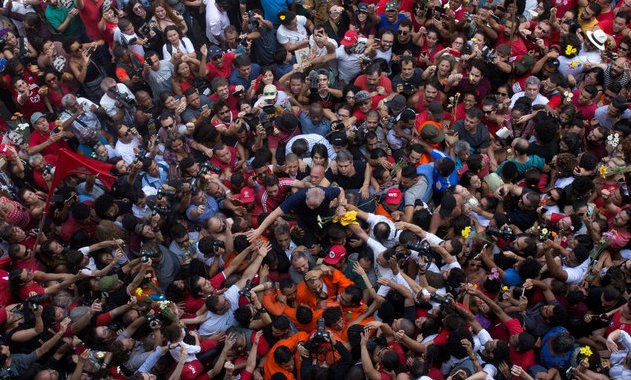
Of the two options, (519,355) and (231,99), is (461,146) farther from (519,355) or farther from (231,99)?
(231,99)

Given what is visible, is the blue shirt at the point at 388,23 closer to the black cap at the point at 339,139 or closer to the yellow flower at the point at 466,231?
the black cap at the point at 339,139

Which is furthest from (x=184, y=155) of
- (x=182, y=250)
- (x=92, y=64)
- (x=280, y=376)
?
(x=280, y=376)

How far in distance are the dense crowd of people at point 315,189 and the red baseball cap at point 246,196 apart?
25 mm

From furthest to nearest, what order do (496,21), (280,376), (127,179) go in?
(496,21) < (127,179) < (280,376)

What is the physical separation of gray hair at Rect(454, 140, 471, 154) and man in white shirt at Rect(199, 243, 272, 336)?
2785 mm

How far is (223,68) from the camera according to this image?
892 centimetres

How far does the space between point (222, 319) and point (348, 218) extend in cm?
160

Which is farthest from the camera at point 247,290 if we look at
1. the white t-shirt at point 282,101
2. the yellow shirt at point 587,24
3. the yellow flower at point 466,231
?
the yellow shirt at point 587,24

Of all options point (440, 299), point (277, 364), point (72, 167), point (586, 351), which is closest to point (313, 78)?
point (72, 167)

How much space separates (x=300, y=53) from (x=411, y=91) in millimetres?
1637

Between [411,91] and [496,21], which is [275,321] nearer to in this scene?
[411,91]

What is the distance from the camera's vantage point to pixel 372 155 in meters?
7.61

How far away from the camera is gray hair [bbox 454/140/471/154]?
7.58 metres

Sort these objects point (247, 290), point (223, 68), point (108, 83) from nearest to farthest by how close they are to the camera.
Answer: point (247, 290)
point (108, 83)
point (223, 68)
